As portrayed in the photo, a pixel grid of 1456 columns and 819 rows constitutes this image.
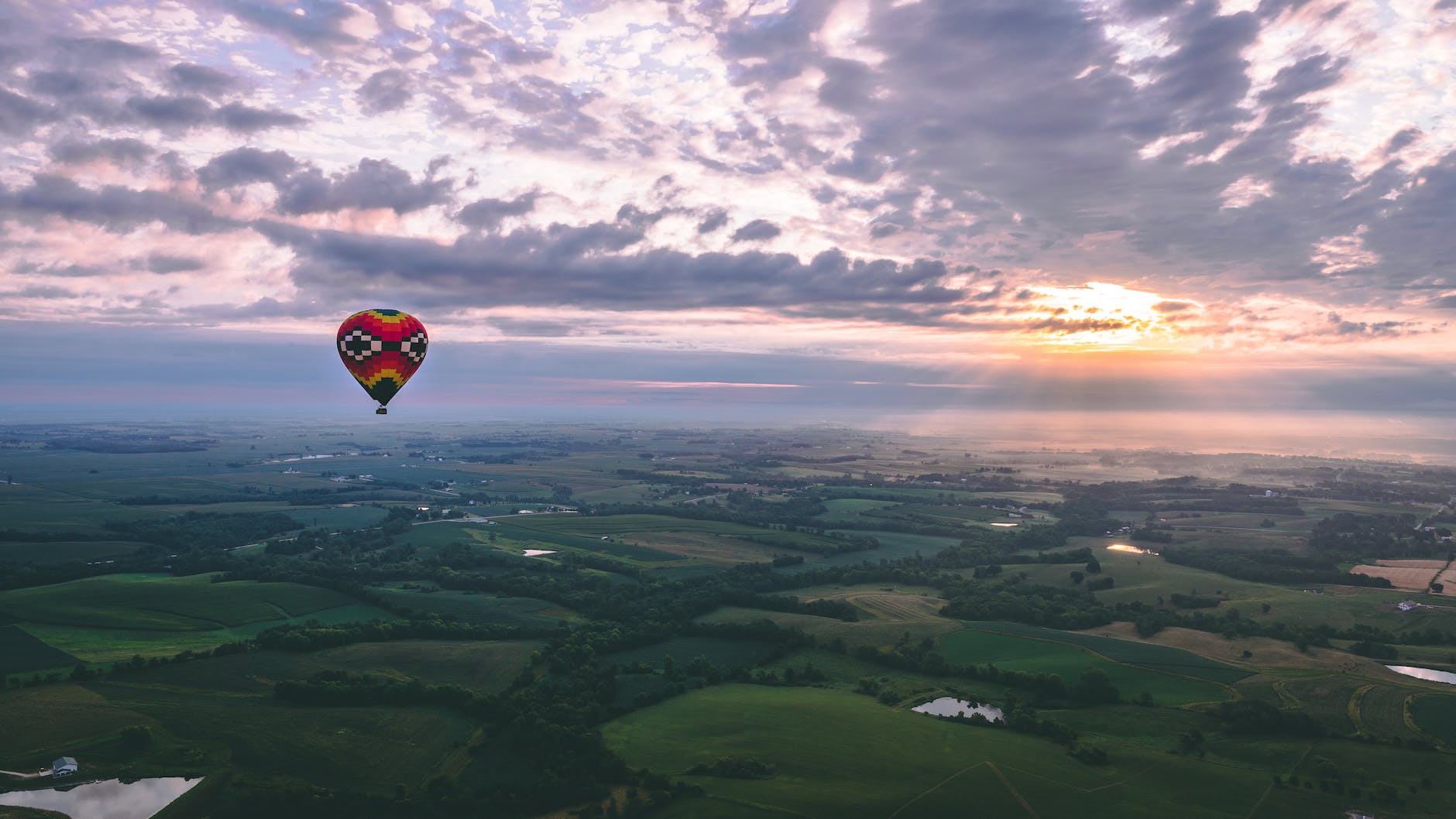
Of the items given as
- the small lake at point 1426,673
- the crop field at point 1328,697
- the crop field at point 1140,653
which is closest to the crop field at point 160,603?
the crop field at point 1140,653

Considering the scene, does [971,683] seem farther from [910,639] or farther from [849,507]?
[849,507]

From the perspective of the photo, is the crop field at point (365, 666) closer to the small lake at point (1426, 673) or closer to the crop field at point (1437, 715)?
the crop field at point (1437, 715)

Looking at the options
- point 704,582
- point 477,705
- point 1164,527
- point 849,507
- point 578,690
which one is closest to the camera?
point 477,705

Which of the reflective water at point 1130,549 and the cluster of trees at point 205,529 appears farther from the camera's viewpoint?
the cluster of trees at point 205,529

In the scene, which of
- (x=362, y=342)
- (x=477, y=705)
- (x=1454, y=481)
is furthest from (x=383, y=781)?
(x=1454, y=481)

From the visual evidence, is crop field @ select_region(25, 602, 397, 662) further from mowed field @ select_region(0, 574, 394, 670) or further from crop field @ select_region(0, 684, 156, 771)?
crop field @ select_region(0, 684, 156, 771)

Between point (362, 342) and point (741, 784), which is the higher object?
point (362, 342)

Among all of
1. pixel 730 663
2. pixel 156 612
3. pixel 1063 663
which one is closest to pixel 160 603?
pixel 156 612

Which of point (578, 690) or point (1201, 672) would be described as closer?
point (578, 690)
